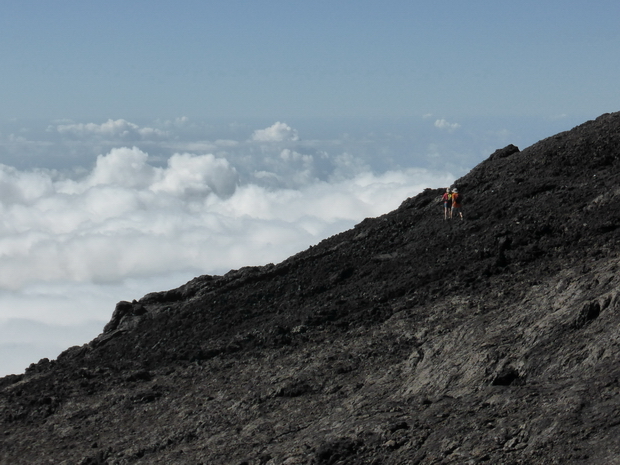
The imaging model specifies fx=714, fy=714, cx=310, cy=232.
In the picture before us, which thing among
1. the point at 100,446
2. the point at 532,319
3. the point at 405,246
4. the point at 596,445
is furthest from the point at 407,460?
the point at 405,246

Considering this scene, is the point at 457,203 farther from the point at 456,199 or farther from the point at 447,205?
the point at 447,205

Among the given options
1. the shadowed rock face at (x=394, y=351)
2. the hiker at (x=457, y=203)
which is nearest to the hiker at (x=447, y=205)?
the hiker at (x=457, y=203)

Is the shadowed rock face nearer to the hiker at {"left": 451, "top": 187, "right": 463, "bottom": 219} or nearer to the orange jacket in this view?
the hiker at {"left": 451, "top": 187, "right": 463, "bottom": 219}

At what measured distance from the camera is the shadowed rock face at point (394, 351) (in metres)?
18.1

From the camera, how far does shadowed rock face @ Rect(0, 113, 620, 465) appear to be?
18062 millimetres

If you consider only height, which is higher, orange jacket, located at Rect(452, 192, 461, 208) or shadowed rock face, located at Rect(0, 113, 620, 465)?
orange jacket, located at Rect(452, 192, 461, 208)

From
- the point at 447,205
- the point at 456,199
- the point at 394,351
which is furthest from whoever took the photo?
the point at 447,205

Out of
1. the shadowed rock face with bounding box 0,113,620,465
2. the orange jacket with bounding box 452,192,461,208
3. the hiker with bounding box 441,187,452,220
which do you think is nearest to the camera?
the shadowed rock face with bounding box 0,113,620,465

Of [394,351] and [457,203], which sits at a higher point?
[457,203]

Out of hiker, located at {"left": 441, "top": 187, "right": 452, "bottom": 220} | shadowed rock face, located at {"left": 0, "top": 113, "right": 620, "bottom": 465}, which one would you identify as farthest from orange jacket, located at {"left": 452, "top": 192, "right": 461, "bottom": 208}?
shadowed rock face, located at {"left": 0, "top": 113, "right": 620, "bottom": 465}

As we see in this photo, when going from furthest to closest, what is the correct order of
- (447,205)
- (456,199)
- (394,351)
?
(447,205) < (456,199) < (394,351)

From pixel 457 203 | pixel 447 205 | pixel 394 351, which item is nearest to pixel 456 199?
pixel 457 203

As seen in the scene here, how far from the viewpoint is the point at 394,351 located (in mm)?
26078

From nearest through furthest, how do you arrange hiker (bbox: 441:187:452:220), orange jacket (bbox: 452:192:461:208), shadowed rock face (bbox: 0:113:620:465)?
1. shadowed rock face (bbox: 0:113:620:465)
2. orange jacket (bbox: 452:192:461:208)
3. hiker (bbox: 441:187:452:220)
